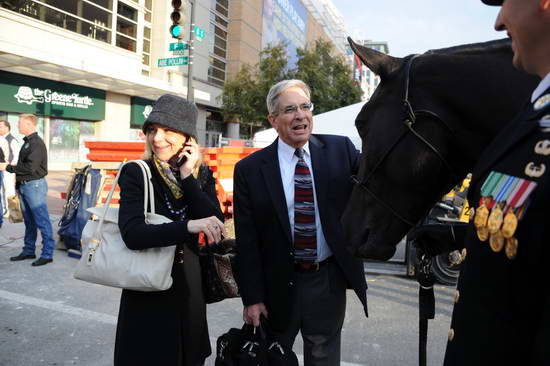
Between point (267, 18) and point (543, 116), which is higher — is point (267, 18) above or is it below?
above

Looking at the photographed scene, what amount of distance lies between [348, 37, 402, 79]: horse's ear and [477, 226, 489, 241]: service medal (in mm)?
836

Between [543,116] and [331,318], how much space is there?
166 centimetres

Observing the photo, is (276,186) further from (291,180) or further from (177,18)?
(177,18)

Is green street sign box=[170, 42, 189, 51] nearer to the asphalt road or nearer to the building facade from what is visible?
the building facade

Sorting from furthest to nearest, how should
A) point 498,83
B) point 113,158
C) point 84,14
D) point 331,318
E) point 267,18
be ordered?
1. point 267,18
2. point 84,14
3. point 113,158
4. point 331,318
5. point 498,83

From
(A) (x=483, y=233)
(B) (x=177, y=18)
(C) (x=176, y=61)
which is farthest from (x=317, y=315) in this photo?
(C) (x=176, y=61)

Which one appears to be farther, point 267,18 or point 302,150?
point 267,18

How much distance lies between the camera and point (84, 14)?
2089cm

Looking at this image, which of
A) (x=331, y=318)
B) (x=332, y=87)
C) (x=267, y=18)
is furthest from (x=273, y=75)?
(x=331, y=318)

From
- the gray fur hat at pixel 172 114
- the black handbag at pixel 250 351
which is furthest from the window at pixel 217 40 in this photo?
the black handbag at pixel 250 351

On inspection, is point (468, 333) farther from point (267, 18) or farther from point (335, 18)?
point (335, 18)

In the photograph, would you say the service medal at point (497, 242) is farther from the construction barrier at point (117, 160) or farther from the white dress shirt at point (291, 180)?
the construction barrier at point (117, 160)

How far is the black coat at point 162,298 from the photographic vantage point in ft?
6.79

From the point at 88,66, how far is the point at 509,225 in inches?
802
